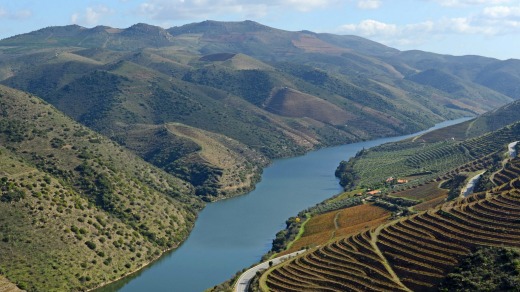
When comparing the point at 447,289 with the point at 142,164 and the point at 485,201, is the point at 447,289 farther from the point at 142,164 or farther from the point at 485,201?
the point at 142,164

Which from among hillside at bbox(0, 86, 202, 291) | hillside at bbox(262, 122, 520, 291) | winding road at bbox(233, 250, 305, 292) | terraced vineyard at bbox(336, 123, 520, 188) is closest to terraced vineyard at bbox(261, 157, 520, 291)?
hillside at bbox(262, 122, 520, 291)

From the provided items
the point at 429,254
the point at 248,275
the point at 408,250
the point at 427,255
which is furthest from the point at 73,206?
the point at 429,254

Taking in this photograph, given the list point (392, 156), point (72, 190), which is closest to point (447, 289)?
point (72, 190)

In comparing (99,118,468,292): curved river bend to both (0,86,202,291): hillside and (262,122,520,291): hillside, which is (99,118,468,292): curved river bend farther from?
(262,122,520,291): hillside

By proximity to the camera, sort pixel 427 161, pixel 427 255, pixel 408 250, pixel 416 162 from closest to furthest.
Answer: pixel 427 255
pixel 408 250
pixel 427 161
pixel 416 162

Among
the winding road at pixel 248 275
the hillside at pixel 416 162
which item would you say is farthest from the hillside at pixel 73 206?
the hillside at pixel 416 162

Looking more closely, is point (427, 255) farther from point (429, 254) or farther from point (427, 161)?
point (427, 161)
